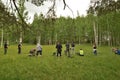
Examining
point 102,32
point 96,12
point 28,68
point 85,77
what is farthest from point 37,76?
point 102,32

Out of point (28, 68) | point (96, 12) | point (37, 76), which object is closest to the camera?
point (96, 12)

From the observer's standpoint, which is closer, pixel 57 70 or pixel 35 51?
pixel 57 70

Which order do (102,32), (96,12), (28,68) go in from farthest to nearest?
(102,32), (28,68), (96,12)

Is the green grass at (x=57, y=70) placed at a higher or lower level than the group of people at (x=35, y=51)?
lower

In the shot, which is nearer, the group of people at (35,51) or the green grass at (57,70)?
the green grass at (57,70)

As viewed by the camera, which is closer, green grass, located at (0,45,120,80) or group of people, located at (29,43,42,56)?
green grass, located at (0,45,120,80)

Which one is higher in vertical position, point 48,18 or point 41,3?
point 41,3

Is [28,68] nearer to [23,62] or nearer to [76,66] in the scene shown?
[23,62]

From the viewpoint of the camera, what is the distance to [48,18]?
940 centimetres

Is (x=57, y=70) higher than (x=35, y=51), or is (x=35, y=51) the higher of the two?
(x=35, y=51)

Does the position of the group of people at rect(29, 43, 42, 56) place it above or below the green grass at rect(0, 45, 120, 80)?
above

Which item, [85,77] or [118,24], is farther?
[118,24]

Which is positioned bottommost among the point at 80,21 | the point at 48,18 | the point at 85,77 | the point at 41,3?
the point at 85,77

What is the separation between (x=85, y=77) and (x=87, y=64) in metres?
4.83
